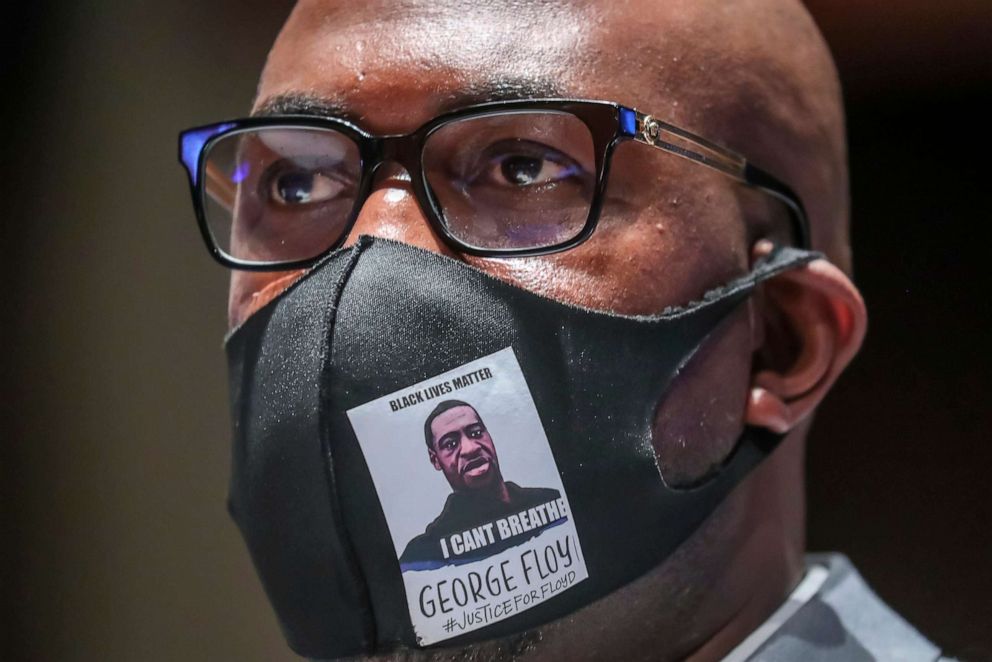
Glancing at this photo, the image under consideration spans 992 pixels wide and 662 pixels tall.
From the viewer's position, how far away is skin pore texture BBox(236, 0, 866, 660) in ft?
3.21

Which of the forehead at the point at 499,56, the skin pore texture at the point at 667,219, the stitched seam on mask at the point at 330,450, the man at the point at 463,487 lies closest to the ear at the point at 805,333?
the skin pore texture at the point at 667,219

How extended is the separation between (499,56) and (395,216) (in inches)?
7.4

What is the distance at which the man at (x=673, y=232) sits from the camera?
38.5 inches

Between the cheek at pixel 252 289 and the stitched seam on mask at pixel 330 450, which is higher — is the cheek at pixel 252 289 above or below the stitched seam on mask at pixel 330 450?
above

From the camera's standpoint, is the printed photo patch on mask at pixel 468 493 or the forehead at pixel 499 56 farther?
the forehead at pixel 499 56

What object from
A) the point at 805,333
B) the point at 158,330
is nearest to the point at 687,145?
the point at 805,333

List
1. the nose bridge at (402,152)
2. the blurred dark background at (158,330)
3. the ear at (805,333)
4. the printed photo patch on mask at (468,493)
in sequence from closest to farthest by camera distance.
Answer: the printed photo patch on mask at (468,493), the nose bridge at (402,152), the ear at (805,333), the blurred dark background at (158,330)

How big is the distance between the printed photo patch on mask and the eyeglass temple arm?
0.86 feet

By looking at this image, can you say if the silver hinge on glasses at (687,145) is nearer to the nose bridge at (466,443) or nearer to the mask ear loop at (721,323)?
the mask ear loop at (721,323)

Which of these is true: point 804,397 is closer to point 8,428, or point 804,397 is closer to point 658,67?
point 658,67

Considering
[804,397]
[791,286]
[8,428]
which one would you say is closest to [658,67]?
[791,286]

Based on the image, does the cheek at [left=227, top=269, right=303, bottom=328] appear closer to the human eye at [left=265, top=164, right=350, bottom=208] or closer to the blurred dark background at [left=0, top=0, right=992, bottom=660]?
the human eye at [left=265, top=164, right=350, bottom=208]

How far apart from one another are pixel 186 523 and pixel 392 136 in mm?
1004

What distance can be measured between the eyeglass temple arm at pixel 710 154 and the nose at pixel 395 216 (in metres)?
0.21
